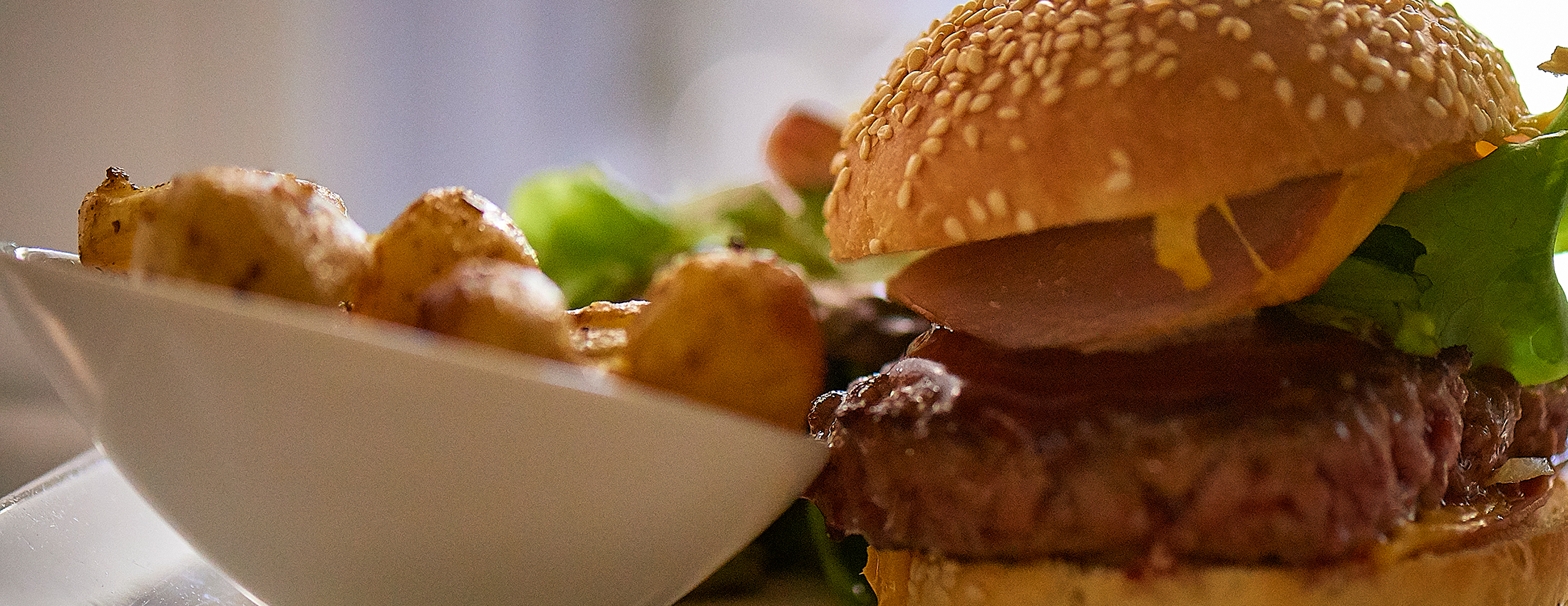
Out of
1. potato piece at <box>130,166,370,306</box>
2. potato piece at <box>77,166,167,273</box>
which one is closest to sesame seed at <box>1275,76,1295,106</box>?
potato piece at <box>130,166,370,306</box>

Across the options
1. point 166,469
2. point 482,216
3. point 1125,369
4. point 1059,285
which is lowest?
point 1125,369

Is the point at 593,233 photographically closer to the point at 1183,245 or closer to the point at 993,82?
the point at 993,82

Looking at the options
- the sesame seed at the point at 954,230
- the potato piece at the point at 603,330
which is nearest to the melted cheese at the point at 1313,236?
the sesame seed at the point at 954,230

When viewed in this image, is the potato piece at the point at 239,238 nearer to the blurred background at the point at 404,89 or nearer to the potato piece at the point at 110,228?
the potato piece at the point at 110,228

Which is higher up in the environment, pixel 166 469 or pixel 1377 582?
pixel 166 469

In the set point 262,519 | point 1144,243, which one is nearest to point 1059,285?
point 1144,243

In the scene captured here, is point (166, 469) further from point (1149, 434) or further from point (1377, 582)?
point (1377, 582)

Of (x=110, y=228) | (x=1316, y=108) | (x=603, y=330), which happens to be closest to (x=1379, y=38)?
(x=1316, y=108)
